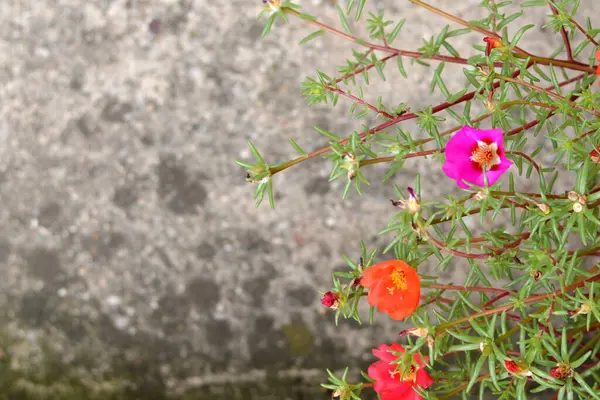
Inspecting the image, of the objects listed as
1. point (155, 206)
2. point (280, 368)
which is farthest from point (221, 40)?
point (280, 368)

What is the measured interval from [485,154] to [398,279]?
0.63 ft

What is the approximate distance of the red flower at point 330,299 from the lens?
710 mm

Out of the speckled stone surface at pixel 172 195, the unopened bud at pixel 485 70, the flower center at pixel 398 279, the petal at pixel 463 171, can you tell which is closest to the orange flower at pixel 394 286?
the flower center at pixel 398 279

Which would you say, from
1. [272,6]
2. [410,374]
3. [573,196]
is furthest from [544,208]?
[272,6]

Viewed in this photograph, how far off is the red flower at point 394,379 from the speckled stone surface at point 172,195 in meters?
0.80

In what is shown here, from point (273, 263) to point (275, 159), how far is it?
291mm

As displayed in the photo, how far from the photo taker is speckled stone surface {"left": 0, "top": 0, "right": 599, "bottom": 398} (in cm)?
158

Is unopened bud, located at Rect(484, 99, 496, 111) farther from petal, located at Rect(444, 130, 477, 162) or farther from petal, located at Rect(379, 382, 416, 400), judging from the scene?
petal, located at Rect(379, 382, 416, 400)

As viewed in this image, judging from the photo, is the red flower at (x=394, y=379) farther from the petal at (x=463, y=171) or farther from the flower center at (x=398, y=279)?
the petal at (x=463, y=171)

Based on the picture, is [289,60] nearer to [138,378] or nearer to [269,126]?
[269,126]

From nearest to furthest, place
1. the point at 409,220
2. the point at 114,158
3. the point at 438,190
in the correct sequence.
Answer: the point at 409,220, the point at 438,190, the point at 114,158

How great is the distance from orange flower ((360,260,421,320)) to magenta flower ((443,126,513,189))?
5.3 inches

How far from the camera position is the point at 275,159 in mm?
1590

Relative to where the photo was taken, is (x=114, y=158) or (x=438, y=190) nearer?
(x=438, y=190)
